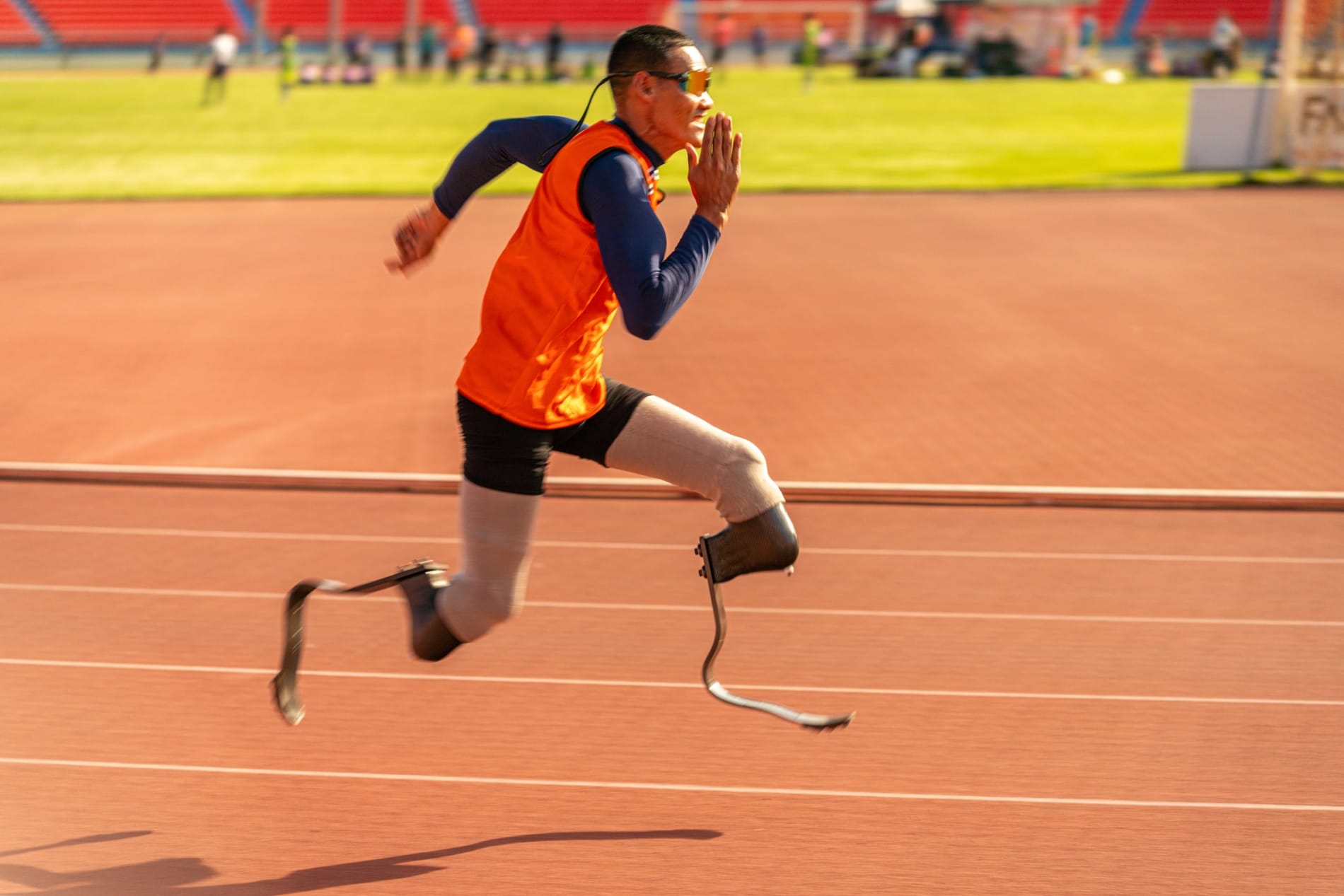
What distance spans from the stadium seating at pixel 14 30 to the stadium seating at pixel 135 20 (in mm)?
776

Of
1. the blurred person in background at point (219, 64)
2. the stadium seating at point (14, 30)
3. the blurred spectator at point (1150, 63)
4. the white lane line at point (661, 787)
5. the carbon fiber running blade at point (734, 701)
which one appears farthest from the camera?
the stadium seating at point (14, 30)

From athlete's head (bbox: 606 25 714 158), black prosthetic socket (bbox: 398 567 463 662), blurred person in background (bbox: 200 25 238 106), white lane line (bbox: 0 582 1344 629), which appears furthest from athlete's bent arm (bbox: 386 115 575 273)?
blurred person in background (bbox: 200 25 238 106)

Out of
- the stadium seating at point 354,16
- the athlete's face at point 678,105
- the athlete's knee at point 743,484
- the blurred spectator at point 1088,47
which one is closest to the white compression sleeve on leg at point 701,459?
the athlete's knee at point 743,484

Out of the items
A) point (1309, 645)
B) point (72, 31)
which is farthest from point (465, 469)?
point (72, 31)

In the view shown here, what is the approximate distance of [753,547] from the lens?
4.14 m

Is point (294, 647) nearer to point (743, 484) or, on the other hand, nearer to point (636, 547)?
point (743, 484)

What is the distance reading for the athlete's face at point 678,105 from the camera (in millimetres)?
3791

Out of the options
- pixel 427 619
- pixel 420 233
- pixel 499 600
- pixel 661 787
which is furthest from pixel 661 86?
pixel 661 787

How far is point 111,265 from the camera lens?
48.5ft

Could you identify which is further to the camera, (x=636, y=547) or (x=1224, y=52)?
(x=1224, y=52)

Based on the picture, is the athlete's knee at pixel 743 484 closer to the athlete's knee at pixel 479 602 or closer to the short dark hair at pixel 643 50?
the athlete's knee at pixel 479 602

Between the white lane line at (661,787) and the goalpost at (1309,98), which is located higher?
the goalpost at (1309,98)

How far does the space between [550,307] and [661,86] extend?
1.94 ft

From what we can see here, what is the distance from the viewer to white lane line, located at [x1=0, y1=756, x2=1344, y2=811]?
425 centimetres
